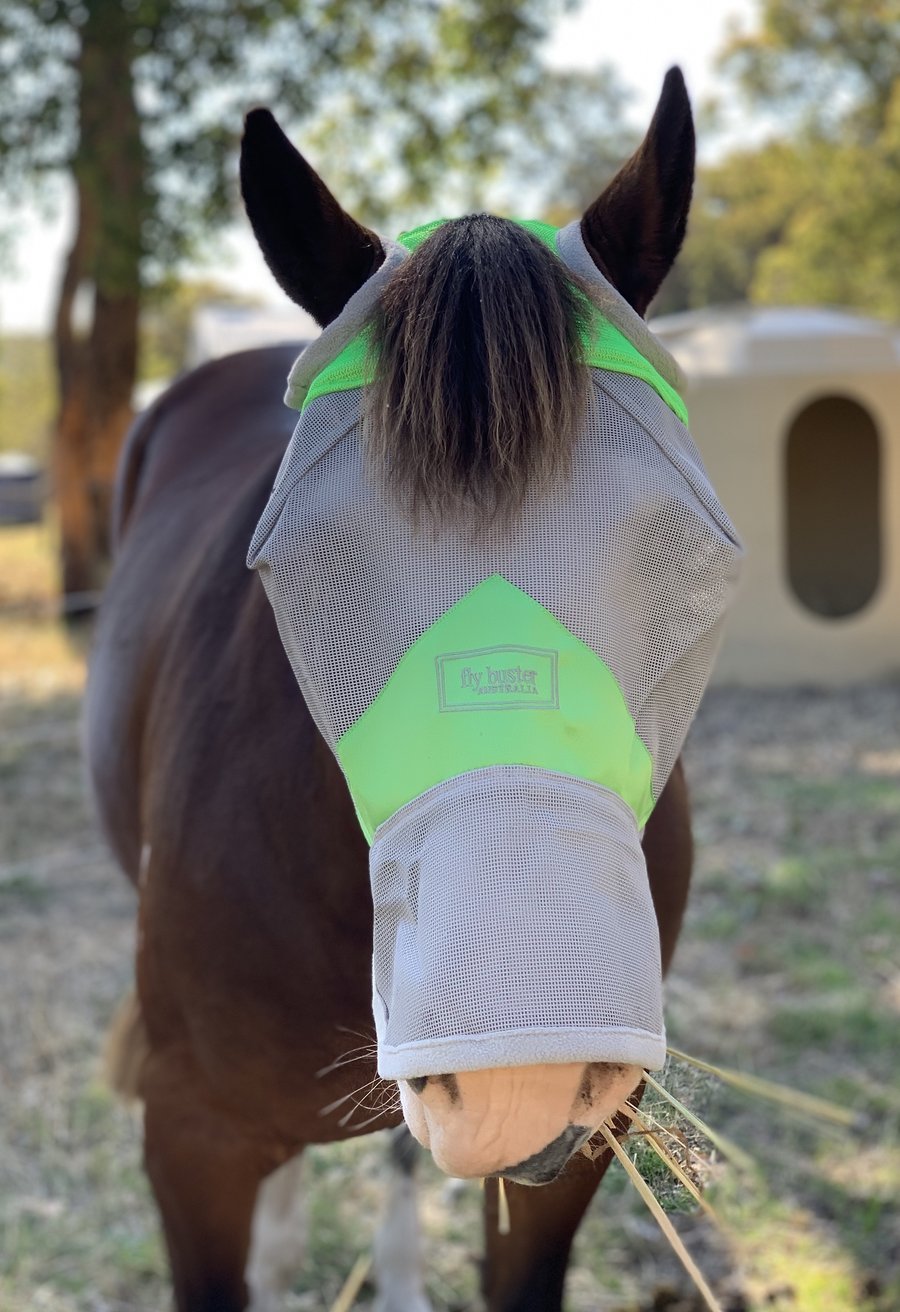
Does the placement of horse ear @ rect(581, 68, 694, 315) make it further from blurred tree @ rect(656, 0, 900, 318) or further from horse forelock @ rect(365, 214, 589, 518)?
blurred tree @ rect(656, 0, 900, 318)

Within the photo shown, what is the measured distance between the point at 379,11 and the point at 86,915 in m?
8.21

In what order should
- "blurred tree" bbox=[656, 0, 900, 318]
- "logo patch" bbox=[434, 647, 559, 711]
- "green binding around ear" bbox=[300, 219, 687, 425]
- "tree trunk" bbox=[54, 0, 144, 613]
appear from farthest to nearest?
"blurred tree" bbox=[656, 0, 900, 318]
"tree trunk" bbox=[54, 0, 144, 613]
"green binding around ear" bbox=[300, 219, 687, 425]
"logo patch" bbox=[434, 647, 559, 711]

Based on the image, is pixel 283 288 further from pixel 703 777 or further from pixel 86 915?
pixel 703 777

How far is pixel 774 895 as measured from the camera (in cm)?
503

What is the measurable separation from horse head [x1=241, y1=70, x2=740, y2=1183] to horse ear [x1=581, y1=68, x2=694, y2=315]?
0.07 feet

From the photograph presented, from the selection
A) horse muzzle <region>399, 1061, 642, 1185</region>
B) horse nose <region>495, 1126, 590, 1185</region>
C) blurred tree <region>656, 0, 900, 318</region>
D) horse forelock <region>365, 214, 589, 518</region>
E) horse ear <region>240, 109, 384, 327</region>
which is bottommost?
horse nose <region>495, 1126, 590, 1185</region>

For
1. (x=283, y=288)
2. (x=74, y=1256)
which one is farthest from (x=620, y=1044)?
(x=74, y=1256)

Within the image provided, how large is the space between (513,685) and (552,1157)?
1.31ft

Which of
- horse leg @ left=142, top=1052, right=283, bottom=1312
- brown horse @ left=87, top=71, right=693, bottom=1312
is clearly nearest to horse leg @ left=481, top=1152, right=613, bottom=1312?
brown horse @ left=87, top=71, right=693, bottom=1312

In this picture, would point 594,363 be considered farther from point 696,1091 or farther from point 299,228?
point 696,1091

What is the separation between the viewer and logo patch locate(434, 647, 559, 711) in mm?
1138

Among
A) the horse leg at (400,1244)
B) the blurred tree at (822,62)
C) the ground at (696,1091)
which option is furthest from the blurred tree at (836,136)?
the horse leg at (400,1244)

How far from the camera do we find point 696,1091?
4.40ft

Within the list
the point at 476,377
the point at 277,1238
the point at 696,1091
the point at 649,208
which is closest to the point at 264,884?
the point at 696,1091
